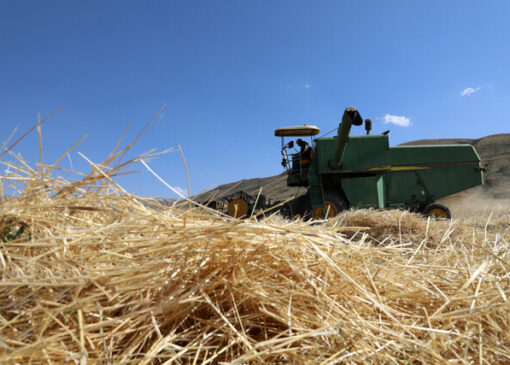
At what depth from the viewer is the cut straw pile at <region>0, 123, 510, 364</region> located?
558 mm

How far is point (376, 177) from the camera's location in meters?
6.32

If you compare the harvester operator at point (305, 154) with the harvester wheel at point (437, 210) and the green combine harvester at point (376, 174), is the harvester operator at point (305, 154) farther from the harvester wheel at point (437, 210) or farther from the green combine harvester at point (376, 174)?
the harvester wheel at point (437, 210)

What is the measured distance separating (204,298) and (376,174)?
6397 mm

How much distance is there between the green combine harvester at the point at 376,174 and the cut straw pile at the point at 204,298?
5.40m

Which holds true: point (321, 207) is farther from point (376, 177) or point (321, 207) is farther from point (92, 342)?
point (92, 342)

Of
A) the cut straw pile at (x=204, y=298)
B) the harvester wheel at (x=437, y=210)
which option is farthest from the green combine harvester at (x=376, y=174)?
the cut straw pile at (x=204, y=298)

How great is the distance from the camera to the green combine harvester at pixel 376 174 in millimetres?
6254

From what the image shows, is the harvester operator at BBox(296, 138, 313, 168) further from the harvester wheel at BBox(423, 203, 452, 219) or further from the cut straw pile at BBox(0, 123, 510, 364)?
the cut straw pile at BBox(0, 123, 510, 364)

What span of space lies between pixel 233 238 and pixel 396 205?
684 centimetres

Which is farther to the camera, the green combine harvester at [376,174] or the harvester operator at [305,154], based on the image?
the harvester operator at [305,154]

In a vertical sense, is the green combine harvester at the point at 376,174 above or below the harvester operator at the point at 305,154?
below

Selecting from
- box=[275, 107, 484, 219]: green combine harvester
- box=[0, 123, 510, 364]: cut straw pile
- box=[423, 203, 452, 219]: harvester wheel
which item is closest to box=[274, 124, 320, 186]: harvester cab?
box=[275, 107, 484, 219]: green combine harvester

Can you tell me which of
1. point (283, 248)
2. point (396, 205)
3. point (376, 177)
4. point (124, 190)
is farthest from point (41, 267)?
point (396, 205)

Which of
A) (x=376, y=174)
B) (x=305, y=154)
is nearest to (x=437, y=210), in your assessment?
(x=376, y=174)
